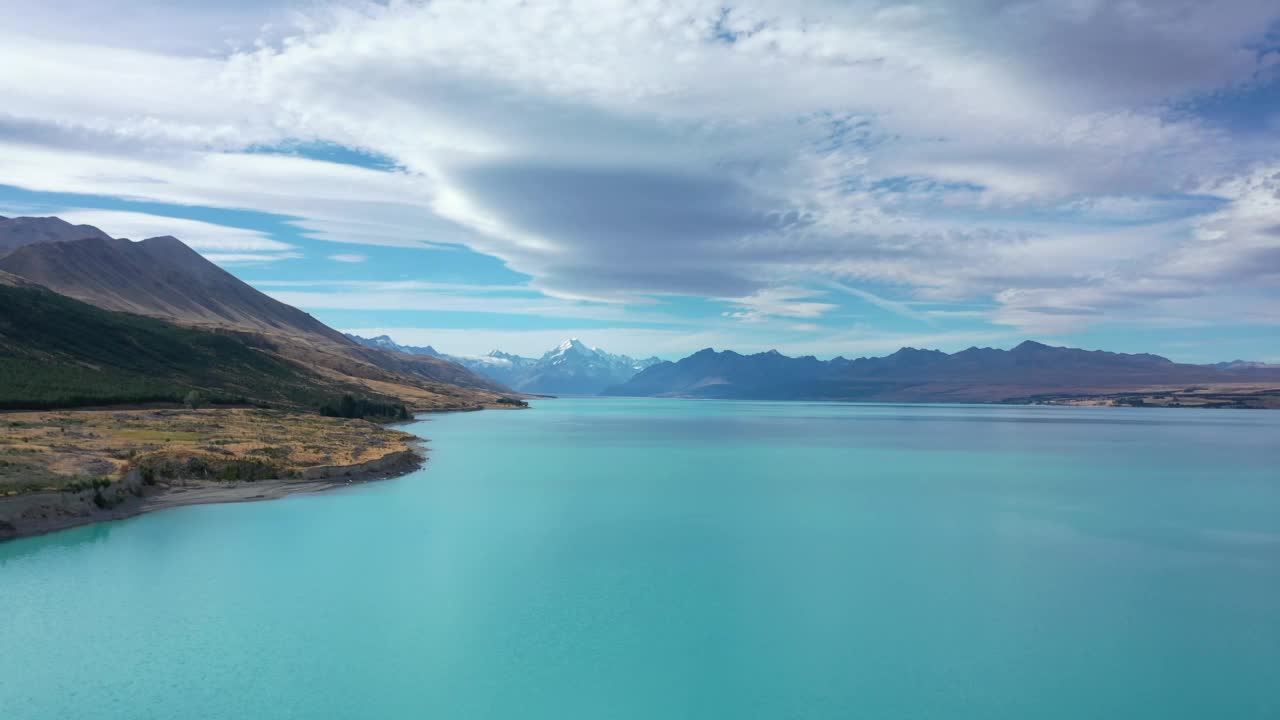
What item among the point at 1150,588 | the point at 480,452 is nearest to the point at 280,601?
the point at 1150,588

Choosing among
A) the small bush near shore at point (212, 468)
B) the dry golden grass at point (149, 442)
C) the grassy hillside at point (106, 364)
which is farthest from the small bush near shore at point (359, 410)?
the small bush near shore at point (212, 468)

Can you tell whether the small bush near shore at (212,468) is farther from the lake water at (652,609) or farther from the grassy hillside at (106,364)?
the grassy hillside at (106,364)

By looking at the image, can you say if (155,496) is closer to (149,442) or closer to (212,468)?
(212,468)

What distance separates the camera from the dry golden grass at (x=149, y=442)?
50719mm

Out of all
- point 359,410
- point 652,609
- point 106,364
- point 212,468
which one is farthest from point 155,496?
point 106,364

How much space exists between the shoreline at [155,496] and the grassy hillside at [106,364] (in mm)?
51505

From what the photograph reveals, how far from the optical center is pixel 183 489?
55.7 metres

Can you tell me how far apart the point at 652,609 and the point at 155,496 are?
4128 centimetres

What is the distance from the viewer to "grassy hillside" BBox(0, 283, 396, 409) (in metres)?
105

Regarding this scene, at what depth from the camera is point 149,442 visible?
65625 mm

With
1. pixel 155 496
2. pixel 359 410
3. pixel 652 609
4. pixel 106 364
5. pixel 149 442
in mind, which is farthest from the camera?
pixel 359 410

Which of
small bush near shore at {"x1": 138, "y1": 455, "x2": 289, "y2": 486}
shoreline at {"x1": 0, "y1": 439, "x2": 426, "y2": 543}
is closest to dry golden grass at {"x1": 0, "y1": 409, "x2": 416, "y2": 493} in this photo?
small bush near shore at {"x1": 138, "y1": 455, "x2": 289, "y2": 486}

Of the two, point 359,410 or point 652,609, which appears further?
point 359,410

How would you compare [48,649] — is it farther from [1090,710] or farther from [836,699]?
[1090,710]
